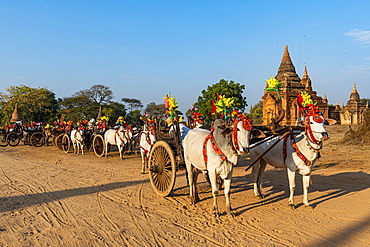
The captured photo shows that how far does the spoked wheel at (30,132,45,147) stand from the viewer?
2109 cm

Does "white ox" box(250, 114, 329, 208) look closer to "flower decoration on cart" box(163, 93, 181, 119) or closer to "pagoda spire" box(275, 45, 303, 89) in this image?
"flower decoration on cart" box(163, 93, 181, 119)

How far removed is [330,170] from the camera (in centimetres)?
1002

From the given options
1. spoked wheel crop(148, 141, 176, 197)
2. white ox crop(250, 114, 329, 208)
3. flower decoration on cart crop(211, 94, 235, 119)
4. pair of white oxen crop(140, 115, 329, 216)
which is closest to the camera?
pair of white oxen crop(140, 115, 329, 216)

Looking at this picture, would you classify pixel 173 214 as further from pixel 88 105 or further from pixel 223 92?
pixel 88 105

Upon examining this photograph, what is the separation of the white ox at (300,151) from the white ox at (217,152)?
3.78ft

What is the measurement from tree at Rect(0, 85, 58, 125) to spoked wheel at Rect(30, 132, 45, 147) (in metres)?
24.8

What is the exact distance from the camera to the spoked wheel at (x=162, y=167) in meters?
6.22

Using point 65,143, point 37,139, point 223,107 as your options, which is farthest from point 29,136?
point 223,107

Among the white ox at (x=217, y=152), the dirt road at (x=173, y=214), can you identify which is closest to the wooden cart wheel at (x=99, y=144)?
the dirt road at (x=173, y=214)

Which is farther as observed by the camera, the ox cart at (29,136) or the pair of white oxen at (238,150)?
the ox cart at (29,136)

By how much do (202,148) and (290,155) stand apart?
5.85ft

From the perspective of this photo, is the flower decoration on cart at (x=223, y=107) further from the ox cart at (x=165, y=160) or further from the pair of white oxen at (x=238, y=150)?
the ox cart at (x=165, y=160)

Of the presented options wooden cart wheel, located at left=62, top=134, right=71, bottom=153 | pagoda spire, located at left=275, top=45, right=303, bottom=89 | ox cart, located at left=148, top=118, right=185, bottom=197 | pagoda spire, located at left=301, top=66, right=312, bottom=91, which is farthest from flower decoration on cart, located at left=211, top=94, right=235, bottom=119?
pagoda spire, located at left=301, top=66, right=312, bottom=91

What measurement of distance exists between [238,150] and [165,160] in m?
2.22
